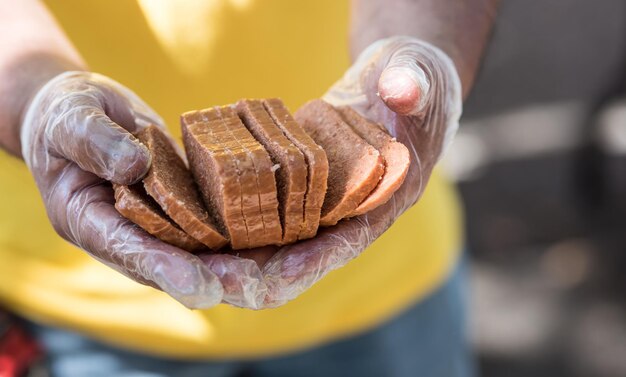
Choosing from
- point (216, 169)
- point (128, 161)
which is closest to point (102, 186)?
point (128, 161)

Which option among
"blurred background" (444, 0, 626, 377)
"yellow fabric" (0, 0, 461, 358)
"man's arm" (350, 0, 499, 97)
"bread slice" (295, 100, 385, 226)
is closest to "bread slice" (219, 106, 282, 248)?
"bread slice" (295, 100, 385, 226)

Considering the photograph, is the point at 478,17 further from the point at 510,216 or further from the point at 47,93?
the point at 510,216

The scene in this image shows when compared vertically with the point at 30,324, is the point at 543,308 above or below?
below

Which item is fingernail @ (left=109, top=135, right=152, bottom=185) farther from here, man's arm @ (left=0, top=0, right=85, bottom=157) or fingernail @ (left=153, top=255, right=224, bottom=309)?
man's arm @ (left=0, top=0, right=85, bottom=157)

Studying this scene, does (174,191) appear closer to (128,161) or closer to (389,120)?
(128,161)

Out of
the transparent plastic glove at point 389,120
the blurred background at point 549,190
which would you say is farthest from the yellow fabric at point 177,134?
the blurred background at point 549,190

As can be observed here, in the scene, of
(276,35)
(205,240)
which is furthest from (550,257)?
(205,240)
